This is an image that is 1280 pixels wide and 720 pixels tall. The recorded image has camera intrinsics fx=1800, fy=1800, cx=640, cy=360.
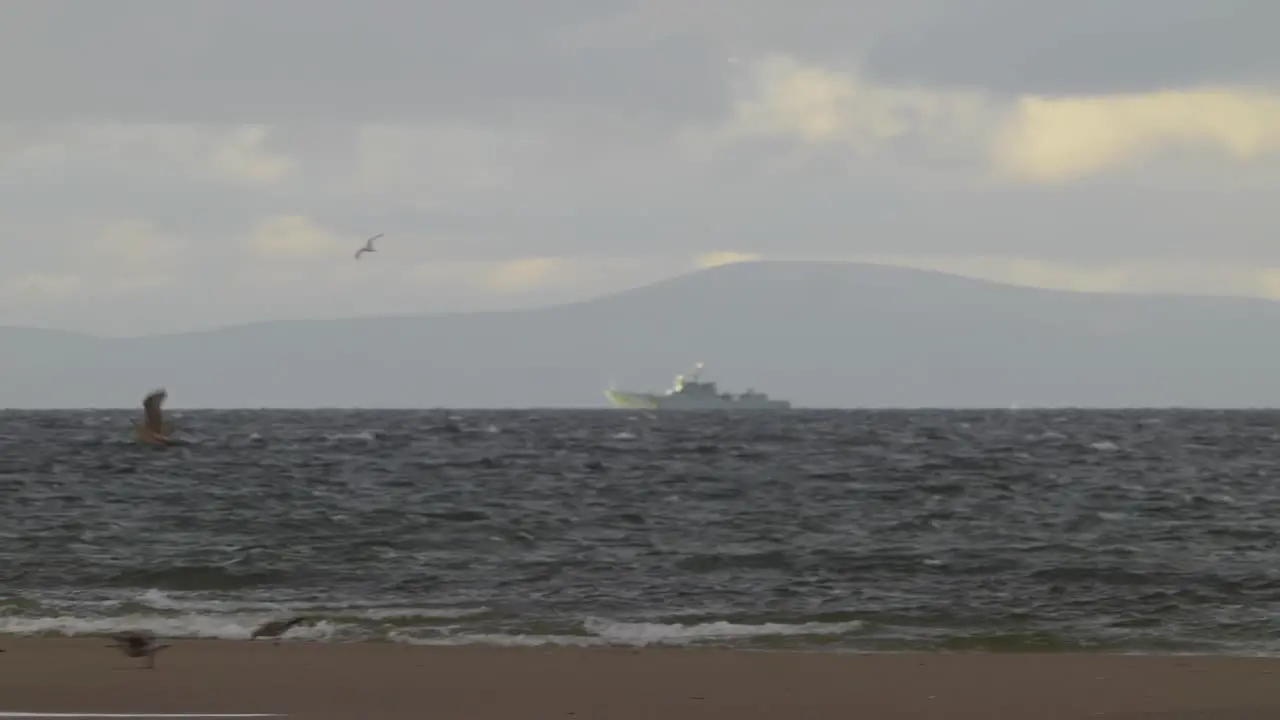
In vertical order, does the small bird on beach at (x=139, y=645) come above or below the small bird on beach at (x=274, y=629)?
above

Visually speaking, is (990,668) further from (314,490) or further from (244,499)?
(314,490)

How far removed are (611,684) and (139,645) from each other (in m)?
4.44

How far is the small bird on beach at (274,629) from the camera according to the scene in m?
16.4

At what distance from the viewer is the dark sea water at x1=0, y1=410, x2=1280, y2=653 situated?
18.6 meters

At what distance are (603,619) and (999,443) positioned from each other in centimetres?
5113

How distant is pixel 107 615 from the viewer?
757 inches

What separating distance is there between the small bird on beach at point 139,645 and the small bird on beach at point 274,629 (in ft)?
3.11

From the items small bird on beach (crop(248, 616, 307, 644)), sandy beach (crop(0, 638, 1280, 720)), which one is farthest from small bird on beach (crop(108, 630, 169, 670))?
small bird on beach (crop(248, 616, 307, 644))

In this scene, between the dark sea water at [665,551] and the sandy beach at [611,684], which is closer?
the sandy beach at [611,684]

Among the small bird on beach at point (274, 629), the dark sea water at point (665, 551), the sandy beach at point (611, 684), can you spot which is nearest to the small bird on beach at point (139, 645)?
the sandy beach at point (611, 684)

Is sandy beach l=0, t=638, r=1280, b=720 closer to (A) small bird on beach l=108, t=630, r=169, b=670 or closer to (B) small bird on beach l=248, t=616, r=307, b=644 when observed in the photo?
(A) small bird on beach l=108, t=630, r=169, b=670

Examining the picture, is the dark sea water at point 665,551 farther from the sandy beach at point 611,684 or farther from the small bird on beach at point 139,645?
the sandy beach at point 611,684

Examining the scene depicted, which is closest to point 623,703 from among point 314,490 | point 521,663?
point 521,663

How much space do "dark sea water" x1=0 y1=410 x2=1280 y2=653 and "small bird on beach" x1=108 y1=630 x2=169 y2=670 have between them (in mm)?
824
